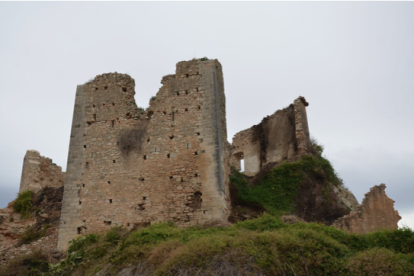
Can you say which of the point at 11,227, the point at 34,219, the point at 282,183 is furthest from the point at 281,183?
the point at 11,227

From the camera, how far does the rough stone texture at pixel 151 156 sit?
11.9 meters

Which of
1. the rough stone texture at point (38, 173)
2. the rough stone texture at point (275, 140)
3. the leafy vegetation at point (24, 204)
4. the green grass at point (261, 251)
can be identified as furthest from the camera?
the rough stone texture at point (38, 173)

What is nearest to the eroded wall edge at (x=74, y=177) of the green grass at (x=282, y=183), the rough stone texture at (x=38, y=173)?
the rough stone texture at (x=38, y=173)

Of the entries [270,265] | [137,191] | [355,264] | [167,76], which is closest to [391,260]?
[355,264]

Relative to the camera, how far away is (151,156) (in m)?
12.8

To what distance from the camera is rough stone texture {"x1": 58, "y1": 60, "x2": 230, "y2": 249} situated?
11914 millimetres

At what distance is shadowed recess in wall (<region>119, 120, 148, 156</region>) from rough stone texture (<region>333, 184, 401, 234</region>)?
692 cm

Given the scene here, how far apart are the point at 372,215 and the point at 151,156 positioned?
25.4 feet

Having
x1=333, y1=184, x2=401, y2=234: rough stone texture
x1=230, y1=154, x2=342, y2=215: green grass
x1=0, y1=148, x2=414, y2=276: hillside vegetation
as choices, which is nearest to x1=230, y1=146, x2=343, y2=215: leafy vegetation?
x1=230, y1=154, x2=342, y2=215: green grass

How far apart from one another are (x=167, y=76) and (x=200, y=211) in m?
4.96

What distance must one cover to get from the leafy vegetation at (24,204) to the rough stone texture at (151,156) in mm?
4275

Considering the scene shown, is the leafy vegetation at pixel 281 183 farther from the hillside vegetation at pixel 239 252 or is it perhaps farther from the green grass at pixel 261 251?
the green grass at pixel 261 251

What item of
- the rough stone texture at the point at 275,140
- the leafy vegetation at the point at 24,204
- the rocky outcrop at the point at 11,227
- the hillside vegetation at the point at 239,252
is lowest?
the hillside vegetation at the point at 239,252

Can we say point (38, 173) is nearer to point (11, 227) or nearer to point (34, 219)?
point (34, 219)
